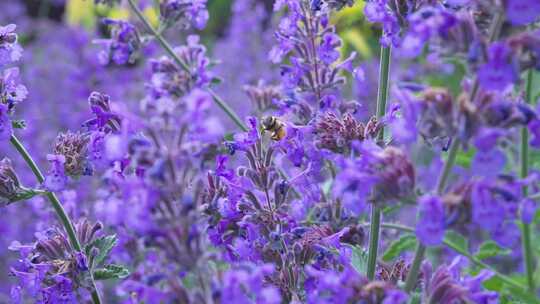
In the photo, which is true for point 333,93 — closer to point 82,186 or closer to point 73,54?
point 82,186

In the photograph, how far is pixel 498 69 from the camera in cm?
175

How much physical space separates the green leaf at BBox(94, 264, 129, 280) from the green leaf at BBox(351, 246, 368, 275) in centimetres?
78

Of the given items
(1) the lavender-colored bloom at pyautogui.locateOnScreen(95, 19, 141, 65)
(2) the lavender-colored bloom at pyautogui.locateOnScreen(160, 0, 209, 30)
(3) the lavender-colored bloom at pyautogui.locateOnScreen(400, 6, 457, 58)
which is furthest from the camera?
(1) the lavender-colored bloom at pyautogui.locateOnScreen(95, 19, 141, 65)

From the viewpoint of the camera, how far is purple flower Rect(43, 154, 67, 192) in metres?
2.71

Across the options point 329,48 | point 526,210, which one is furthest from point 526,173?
point 526,210

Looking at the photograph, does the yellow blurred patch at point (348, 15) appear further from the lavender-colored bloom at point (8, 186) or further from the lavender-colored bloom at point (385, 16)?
the lavender-colored bloom at point (8, 186)

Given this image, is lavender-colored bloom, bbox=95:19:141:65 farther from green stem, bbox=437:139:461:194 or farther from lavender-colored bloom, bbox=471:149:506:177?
lavender-colored bloom, bbox=471:149:506:177

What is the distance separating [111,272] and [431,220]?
4.19ft

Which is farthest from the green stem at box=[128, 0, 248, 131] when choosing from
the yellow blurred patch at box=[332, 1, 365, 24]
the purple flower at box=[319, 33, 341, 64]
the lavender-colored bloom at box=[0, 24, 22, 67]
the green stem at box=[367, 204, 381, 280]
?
the yellow blurred patch at box=[332, 1, 365, 24]

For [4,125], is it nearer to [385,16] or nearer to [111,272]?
[111,272]

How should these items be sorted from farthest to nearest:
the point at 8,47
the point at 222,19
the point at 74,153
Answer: the point at 222,19
the point at 74,153
the point at 8,47

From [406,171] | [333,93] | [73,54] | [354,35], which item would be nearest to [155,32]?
[333,93]

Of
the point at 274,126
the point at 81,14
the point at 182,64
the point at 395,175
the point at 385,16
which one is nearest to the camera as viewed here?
the point at 395,175

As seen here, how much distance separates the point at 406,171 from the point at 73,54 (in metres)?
7.26
